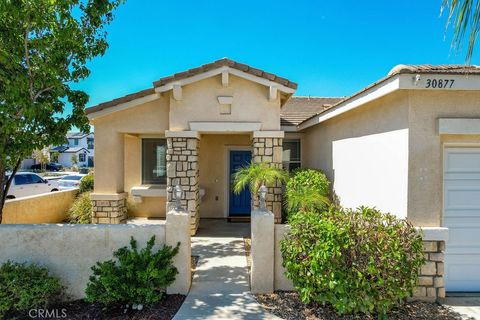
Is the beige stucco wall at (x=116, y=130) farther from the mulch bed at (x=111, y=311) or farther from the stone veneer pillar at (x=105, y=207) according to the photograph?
the mulch bed at (x=111, y=311)

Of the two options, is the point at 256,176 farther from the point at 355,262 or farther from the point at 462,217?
the point at 462,217

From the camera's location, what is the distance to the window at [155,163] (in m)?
10.2

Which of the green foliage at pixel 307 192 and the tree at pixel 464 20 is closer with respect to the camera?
the tree at pixel 464 20

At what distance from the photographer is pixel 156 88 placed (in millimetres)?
7926

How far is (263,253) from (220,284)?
119 centimetres

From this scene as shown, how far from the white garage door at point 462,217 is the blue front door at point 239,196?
708 cm

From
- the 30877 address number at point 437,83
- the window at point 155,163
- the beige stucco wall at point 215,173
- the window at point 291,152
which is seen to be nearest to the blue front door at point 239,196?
the beige stucco wall at point 215,173

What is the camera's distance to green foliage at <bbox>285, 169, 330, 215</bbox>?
6.52 meters

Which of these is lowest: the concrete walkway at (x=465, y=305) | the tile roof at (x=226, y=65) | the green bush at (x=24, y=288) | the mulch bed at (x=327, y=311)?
the mulch bed at (x=327, y=311)

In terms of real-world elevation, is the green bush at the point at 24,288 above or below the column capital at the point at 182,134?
below

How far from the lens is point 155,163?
10.2 metres

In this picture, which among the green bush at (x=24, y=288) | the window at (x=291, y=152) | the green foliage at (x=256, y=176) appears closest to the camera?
the green bush at (x=24, y=288)

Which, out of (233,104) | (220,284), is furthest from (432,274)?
(233,104)

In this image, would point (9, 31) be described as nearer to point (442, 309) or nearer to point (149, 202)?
point (149, 202)
